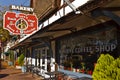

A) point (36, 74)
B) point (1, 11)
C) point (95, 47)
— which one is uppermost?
point (1, 11)

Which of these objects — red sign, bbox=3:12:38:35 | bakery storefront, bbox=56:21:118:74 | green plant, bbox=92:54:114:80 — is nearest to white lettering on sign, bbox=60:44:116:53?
bakery storefront, bbox=56:21:118:74

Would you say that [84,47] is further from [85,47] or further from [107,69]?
[107,69]

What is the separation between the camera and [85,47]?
10.7 meters

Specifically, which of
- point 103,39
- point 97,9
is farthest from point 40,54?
point 97,9

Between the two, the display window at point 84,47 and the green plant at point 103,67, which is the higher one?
the display window at point 84,47

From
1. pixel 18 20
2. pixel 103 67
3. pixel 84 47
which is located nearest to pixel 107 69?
pixel 103 67

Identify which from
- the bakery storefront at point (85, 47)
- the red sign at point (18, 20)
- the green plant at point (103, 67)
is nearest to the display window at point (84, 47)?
the bakery storefront at point (85, 47)

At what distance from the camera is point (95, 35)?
965 centimetres

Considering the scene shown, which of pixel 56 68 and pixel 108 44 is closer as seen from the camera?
Result: pixel 108 44

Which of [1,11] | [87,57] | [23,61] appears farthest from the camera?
[1,11]

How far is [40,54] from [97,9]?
Answer: 46.2 feet

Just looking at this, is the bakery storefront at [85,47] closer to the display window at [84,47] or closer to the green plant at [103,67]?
the display window at [84,47]

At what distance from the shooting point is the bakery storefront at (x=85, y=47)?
29.0ft

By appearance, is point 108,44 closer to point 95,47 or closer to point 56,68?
point 95,47
